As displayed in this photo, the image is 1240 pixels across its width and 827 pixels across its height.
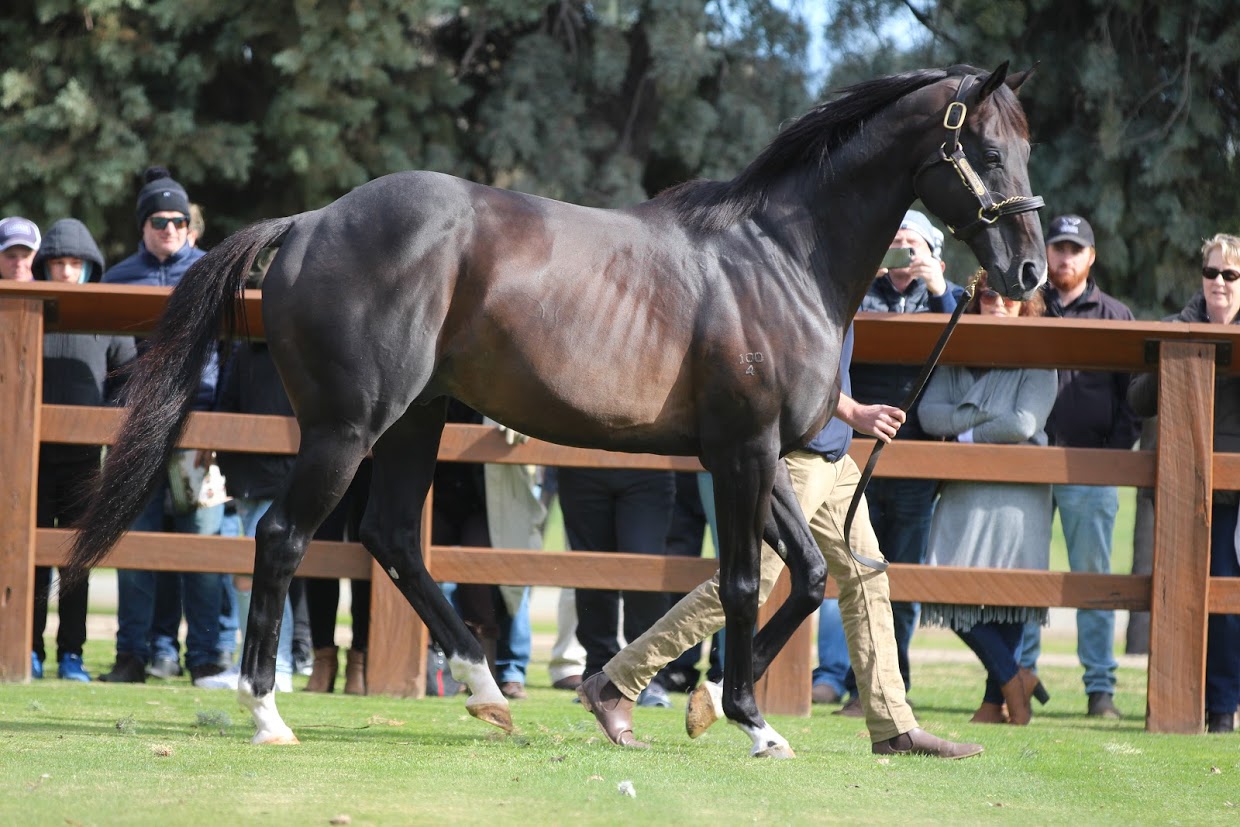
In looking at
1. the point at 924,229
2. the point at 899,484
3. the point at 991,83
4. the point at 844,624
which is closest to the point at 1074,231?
the point at 924,229

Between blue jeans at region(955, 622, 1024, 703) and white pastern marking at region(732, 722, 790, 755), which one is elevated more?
white pastern marking at region(732, 722, 790, 755)

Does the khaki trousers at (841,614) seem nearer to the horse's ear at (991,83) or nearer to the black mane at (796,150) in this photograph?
the black mane at (796,150)

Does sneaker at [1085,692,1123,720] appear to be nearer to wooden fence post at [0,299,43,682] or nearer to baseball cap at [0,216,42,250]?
wooden fence post at [0,299,43,682]

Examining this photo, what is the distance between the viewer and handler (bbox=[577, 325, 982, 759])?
17.7ft

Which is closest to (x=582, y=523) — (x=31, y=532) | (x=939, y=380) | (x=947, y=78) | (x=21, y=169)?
(x=939, y=380)

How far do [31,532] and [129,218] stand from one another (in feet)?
14.5

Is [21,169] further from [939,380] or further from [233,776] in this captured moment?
[233,776]

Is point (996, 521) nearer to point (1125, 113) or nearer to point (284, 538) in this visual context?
point (284, 538)

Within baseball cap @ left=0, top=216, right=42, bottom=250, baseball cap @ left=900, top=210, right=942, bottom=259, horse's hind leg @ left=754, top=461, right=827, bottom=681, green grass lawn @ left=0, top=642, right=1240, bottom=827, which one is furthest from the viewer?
baseball cap @ left=0, top=216, right=42, bottom=250

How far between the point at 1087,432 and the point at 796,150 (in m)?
2.98

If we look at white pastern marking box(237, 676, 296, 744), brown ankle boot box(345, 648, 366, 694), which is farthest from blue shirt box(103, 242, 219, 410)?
white pastern marking box(237, 676, 296, 744)

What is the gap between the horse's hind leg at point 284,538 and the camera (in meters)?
5.03

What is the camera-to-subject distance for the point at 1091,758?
5.59 m

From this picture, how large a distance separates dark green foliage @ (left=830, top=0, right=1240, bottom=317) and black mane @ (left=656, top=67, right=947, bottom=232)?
16.2ft
